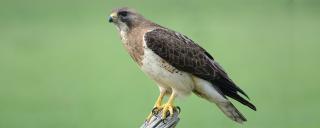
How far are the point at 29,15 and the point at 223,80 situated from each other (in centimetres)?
639

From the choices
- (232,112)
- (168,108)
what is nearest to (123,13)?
(168,108)

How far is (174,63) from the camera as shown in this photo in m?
5.54

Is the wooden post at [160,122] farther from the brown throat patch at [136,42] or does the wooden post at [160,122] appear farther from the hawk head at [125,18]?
the hawk head at [125,18]

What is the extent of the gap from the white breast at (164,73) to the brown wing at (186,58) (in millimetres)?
28

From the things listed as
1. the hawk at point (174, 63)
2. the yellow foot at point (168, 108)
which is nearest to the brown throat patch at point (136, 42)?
the hawk at point (174, 63)

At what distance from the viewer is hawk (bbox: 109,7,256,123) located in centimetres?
550

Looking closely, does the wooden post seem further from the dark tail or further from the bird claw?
the dark tail

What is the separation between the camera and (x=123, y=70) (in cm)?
977

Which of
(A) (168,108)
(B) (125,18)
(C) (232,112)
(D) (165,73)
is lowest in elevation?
(C) (232,112)

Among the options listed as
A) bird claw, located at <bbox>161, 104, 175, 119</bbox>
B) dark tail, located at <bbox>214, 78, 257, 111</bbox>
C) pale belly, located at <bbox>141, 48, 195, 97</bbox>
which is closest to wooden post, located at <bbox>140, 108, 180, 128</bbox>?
bird claw, located at <bbox>161, 104, 175, 119</bbox>

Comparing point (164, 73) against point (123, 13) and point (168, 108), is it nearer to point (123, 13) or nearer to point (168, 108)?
point (168, 108)

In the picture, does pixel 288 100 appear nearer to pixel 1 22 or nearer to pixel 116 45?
pixel 116 45

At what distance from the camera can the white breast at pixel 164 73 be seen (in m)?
5.50

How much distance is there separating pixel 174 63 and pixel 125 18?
1.33 ft
